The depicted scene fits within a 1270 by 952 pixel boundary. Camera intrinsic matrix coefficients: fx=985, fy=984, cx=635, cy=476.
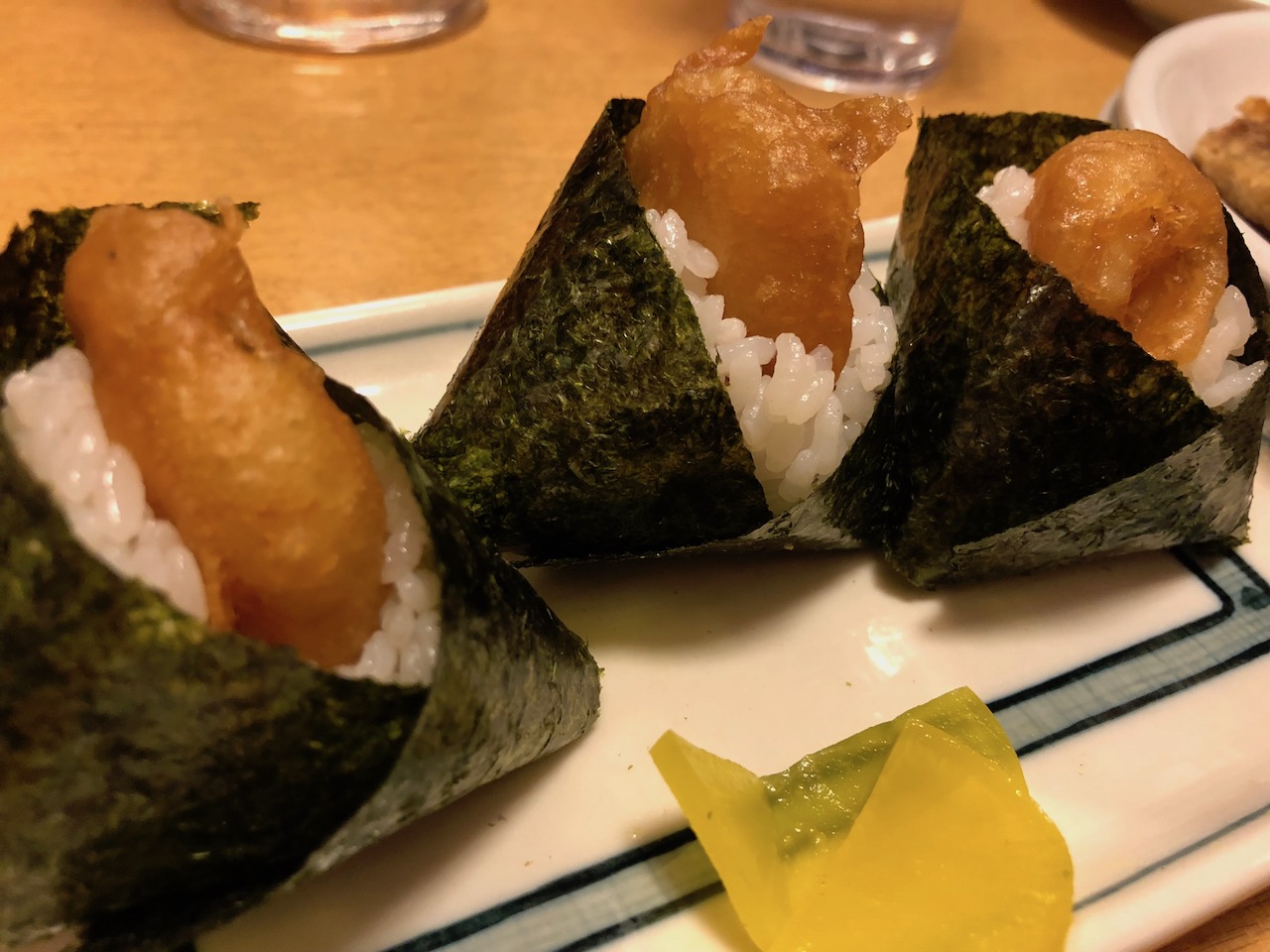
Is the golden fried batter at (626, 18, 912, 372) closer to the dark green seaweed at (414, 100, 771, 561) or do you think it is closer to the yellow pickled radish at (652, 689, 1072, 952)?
the dark green seaweed at (414, 100, 771, 561)

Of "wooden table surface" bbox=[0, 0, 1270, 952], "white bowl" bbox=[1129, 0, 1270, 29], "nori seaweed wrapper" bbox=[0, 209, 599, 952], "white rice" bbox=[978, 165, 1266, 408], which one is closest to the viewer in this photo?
"nori seaweed wrapper" bbox=[0, 209, 599, 952]

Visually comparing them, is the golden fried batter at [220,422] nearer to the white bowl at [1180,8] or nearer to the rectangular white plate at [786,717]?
the rectangular white plate at [786,717]

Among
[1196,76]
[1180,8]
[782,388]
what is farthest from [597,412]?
[1180,8]

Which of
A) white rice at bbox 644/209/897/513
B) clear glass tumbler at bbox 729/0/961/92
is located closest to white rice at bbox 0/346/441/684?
white rice at bbox 644/209/897/513

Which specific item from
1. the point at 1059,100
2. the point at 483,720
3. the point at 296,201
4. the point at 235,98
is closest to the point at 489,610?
the point at 483,720

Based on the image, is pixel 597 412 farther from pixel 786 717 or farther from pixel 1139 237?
pixel 1139 237

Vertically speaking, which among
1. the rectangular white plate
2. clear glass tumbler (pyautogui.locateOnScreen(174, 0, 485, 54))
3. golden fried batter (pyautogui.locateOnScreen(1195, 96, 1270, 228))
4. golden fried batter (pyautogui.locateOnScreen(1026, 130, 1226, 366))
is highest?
golden fried batter (pyautogui.locateOnScreen(1026, 130, 1226, 366))
